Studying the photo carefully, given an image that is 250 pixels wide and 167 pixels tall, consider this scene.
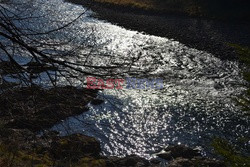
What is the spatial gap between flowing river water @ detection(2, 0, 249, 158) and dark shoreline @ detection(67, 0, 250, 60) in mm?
2454

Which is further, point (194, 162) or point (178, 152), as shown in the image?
point (178, 152)

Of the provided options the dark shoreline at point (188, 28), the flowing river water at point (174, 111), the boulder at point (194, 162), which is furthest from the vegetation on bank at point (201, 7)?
the boulder at point (194, 162)

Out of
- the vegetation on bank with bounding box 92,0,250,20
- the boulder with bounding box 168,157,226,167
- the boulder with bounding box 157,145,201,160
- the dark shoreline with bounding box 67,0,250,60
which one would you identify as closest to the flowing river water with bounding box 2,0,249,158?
the boulder with bounding box 157,145,201,160

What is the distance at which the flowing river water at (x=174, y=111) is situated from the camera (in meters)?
13.9

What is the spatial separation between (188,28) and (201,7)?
26.8 ft

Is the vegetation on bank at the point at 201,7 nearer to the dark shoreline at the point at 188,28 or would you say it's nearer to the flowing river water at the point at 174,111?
the dark shoreline at the point at 188,28

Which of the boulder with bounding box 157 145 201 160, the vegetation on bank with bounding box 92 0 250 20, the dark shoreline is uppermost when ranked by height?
the vegetation on bank with bounding box 92 0 250 20

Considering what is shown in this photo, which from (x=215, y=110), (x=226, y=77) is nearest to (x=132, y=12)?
(x=226, y=77)

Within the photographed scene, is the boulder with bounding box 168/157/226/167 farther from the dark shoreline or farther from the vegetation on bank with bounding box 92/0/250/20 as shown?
the vegetation on bank with bounding box 92/0/250/20

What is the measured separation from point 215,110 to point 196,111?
3.41 ft

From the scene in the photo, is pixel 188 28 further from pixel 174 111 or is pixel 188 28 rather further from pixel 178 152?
pixel 178 152

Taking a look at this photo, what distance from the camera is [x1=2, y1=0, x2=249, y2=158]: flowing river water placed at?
13867 millimetres

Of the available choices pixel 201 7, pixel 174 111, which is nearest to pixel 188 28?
pixel 201 7

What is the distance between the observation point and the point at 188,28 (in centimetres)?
3428
